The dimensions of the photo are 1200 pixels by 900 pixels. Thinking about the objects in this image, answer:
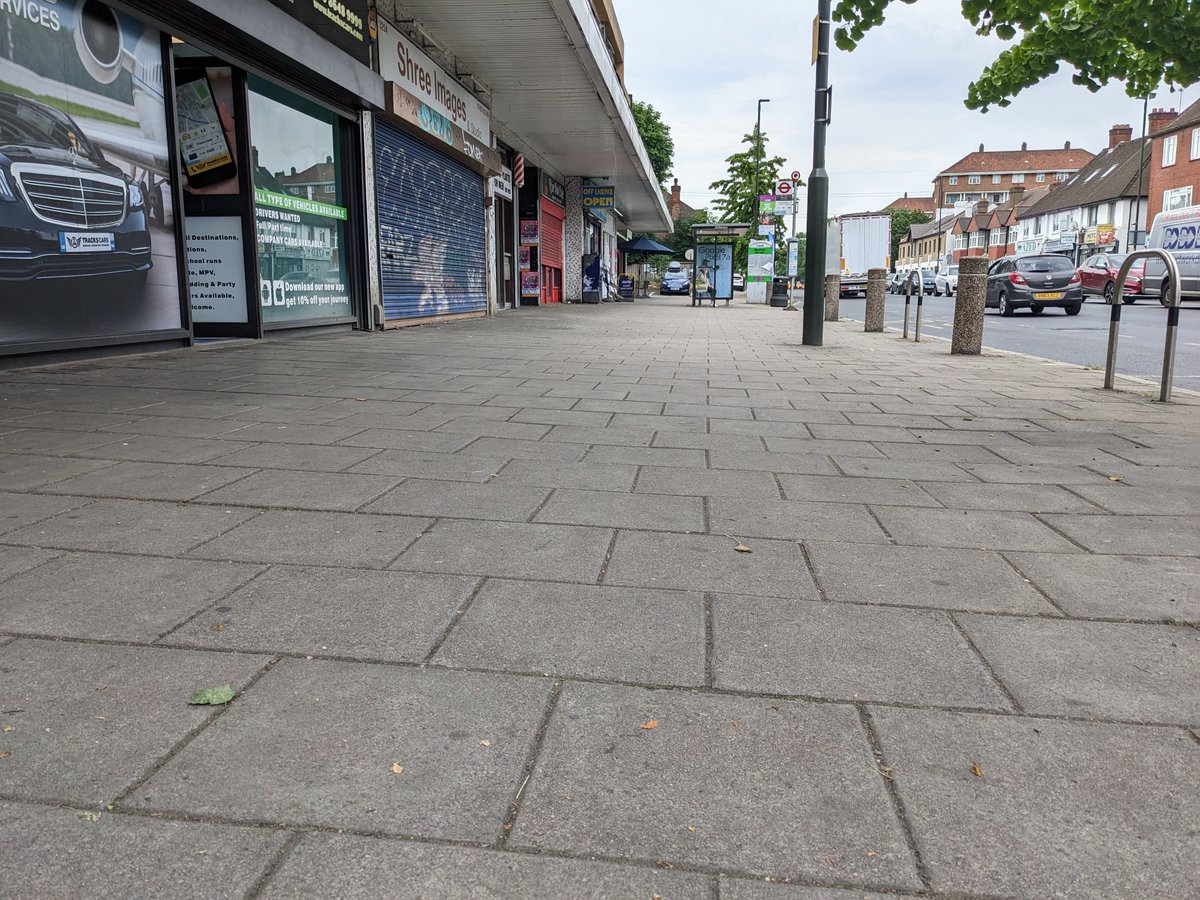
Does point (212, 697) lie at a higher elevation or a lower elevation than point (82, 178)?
lower

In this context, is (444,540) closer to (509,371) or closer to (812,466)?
(812,466)

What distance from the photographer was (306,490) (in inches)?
151

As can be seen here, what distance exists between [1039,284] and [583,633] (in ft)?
74.5

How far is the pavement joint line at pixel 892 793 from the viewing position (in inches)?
59.5

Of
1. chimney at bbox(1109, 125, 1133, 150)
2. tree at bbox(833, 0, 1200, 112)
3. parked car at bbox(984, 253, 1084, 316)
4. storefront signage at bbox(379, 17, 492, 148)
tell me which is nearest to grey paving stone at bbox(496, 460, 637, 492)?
tree at bbox(833, 0, 1200, 112)

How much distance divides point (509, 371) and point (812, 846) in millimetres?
7178

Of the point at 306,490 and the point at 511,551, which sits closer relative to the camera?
the point at 511,551

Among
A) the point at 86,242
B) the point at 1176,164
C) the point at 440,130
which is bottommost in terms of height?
the point at 86,242

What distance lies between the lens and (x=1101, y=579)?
296cm

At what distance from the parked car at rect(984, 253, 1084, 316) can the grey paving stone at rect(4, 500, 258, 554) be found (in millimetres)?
21908

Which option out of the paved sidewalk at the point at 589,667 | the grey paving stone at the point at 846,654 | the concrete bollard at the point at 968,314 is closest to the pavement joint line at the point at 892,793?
the paved sidewalk at the point at 589,667

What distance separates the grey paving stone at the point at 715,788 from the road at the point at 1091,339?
8343mm

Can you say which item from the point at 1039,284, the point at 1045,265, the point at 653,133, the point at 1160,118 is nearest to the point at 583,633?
the point at 1039,284

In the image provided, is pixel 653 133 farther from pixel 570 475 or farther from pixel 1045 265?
pixel 570 475
